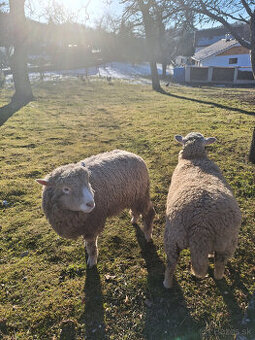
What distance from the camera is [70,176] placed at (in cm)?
294

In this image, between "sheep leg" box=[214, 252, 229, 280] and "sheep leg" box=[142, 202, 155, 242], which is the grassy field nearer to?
"sheep leg" box=[142, 202, 155, 242]

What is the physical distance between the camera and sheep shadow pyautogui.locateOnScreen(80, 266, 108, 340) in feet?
9.17

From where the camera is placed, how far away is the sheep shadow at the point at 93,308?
2796 mm

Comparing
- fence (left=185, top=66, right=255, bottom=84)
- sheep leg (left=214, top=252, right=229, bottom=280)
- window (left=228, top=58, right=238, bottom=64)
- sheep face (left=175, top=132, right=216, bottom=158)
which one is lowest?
sheep leg (left=214, top=252, right=229, bottom=280)

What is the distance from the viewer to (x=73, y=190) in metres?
2.94

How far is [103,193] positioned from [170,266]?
58.1 inches

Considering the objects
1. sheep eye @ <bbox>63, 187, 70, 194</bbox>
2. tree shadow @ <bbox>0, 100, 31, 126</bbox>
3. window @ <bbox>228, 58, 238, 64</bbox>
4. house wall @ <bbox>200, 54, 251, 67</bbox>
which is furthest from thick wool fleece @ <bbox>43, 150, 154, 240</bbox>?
window @ <bbox>228, 58, 238, 64</bbox>

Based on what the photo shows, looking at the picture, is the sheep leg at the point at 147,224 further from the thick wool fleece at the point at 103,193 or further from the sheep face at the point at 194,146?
the sheep face at the point at 194,146

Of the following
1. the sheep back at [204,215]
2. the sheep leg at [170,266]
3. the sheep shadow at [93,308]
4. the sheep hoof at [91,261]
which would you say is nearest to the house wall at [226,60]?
the sheep back at [204,215]

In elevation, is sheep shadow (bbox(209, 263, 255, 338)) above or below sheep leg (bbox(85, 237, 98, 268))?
below

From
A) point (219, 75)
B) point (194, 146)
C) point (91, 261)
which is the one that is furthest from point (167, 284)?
point (219, 75)

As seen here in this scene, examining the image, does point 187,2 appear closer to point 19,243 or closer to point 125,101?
point 19,243

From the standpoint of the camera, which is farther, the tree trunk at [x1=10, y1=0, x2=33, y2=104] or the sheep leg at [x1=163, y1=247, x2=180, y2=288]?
the tree trunk at [x1=10, y1=0, x2=33, y2=104]

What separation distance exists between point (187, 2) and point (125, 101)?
10.3m
